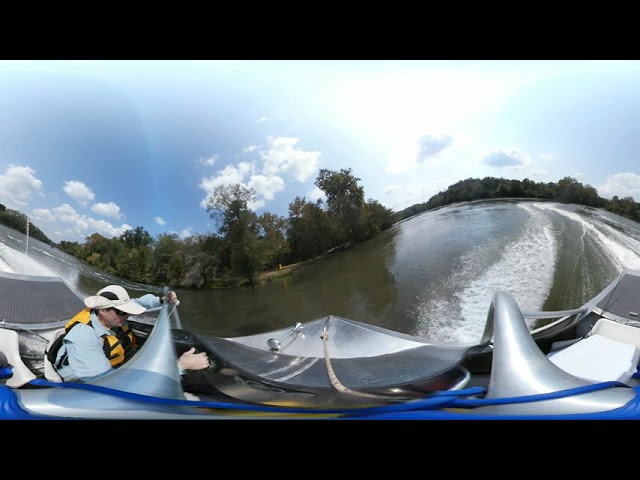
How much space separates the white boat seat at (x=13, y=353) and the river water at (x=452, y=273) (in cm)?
42

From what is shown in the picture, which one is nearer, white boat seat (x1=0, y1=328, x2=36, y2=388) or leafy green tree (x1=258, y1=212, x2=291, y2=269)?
leafy green tree (x1=258, y1=212, x2=291, y2=269)

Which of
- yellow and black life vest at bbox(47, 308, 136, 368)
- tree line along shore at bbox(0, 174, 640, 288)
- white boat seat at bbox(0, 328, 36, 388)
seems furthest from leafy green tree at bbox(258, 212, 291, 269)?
white boat seat at bbox(0, 328, 36, 388)

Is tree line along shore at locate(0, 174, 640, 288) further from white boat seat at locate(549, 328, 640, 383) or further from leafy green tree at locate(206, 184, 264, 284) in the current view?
white boat seat at locate(549, 328, 640, 383)

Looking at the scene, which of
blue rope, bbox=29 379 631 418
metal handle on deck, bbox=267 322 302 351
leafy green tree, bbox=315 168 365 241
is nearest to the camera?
blue rope, bbox=29 379 631 418

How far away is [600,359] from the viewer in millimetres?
1509

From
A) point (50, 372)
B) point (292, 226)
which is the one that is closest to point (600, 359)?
point (292, 226)

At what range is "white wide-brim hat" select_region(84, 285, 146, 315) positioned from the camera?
5.22 feet

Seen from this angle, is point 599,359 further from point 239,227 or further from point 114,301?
point 114,301

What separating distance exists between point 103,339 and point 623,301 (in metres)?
1.98

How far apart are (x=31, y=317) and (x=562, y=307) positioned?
6.81 feet

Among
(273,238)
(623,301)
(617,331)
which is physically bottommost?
(617,331)

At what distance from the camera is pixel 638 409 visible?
1392 millimetres

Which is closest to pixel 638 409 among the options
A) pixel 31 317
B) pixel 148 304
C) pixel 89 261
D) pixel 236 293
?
pixel 236 293

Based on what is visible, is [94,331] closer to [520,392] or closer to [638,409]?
[520,392]
